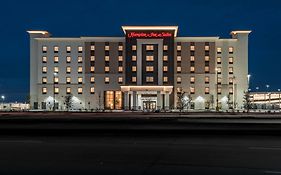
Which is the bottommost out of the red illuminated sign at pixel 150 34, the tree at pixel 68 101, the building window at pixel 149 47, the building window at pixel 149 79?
the tree at pixel 68 101

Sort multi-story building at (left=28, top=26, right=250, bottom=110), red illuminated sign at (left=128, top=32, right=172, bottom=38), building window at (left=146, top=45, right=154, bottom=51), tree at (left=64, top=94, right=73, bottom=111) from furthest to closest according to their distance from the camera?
1. building window at (left=146, top=45, right=154, bottom=51)
2. multi-story building at (left=28, top=26, right=250, bottom=110)
3. red illuminated sign at (left=128, top=32, right=172, bottom=38)
4. tree at (left=64, top=94, right=73, bottom=111)

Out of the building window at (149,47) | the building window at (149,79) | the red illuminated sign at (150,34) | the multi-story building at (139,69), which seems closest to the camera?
the red illuminated sign at (150,34)

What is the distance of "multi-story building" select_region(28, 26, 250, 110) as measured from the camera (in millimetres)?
124562

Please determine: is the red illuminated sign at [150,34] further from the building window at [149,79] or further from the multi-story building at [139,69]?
the building window at [149,79]

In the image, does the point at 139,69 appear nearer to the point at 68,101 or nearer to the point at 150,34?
the point at 150,34

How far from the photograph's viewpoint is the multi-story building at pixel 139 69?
12456 centimetres

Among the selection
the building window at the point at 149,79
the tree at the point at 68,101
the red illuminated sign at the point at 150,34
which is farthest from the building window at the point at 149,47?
the tree at the point at 68,101

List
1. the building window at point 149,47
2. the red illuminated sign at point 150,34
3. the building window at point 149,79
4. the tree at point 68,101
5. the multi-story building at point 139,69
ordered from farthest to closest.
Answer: the building window at point 149,47 < the building window at point 149,79 < the multi-story building at point 139,69 < the red illuminated sign at point 150,34 < the tree at point 68,101

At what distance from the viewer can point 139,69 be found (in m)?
125

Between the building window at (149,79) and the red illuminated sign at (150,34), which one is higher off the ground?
the red illuminated sign at (150,34)

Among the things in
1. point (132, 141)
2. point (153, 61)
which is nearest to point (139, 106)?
point (153, 61)

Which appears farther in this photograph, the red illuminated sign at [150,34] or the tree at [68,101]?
the red illuminated sign at [150,34]

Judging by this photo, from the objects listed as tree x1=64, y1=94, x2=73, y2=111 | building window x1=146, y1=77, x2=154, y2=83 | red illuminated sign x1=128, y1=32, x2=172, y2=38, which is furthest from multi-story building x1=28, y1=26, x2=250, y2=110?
tree x1=64, y1=94, x2=73, y2=111

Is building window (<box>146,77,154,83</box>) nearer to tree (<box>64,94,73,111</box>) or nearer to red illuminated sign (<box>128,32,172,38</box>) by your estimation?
red illuminated sign (<box>128,32,172,38</box>)
